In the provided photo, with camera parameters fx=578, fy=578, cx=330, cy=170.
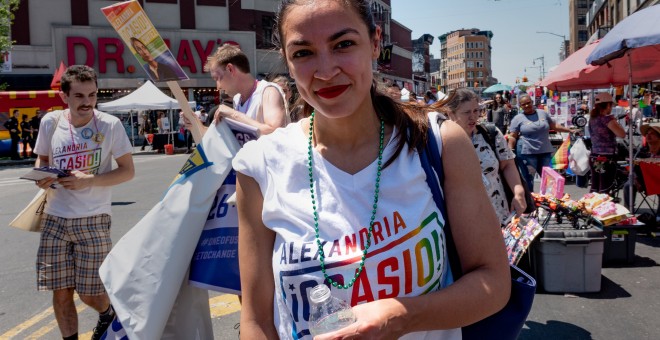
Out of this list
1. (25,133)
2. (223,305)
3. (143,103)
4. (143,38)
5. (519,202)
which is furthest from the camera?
(143,103)

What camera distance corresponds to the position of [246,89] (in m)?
4.19

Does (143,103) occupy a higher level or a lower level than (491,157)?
higher

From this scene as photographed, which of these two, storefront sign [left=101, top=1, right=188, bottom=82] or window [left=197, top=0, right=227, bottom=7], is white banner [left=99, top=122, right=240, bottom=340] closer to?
storefront sign [left=101, top=1, right=188, bottom=82]

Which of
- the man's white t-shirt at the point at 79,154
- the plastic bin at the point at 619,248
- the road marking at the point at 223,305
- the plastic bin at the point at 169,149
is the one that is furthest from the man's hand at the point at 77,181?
the plastic bin at the point at 169,149

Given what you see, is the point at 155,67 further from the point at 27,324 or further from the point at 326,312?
the point at 27,324

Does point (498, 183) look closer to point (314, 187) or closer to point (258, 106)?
point (258, 106)

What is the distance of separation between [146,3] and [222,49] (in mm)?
35064

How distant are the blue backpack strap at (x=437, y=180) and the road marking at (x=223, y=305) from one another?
3.59 m

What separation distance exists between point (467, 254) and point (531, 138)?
8.73 metres

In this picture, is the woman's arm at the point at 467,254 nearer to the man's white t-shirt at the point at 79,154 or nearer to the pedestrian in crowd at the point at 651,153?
the man's white t-shirt at the point at 79,154

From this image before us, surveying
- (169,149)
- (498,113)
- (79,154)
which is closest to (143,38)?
(79,154)

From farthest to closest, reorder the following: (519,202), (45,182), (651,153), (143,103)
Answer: (143,103) < (651,153) < (519,202) < (45,182)

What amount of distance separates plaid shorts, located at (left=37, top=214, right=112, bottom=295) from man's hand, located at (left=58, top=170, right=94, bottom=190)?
9.6 inches

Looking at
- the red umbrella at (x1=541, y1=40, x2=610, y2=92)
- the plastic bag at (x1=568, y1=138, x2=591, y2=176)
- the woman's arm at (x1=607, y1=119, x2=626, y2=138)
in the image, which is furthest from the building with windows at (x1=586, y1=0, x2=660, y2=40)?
the woman's arm at (x1=607, y1=119, x2=626, y2=138)
